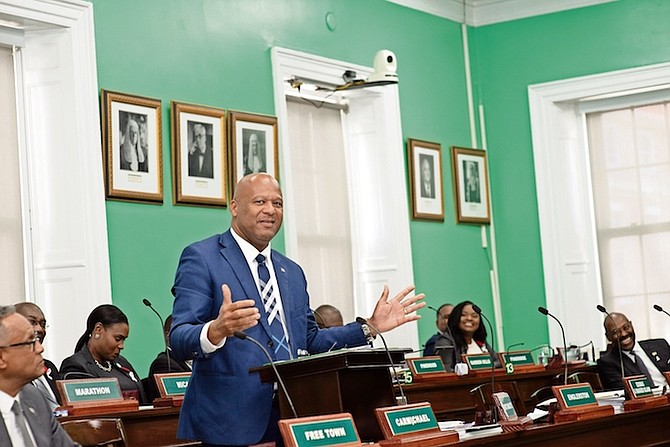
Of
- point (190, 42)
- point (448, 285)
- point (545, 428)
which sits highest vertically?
point (190, 42)

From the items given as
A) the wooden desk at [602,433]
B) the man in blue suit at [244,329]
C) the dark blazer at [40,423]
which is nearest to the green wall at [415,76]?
the wooden desk at [602,433]

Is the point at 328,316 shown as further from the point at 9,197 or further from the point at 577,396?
the point at 577,396

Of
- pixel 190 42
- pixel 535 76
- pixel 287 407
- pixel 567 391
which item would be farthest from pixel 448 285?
pixel 287 407

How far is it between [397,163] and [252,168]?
1746mm

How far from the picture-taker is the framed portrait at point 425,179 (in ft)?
32.2

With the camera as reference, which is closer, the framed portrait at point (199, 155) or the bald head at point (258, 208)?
the bald head at point (258, 208)

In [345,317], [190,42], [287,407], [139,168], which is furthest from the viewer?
[345,317]

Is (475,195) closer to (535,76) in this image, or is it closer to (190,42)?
(535,76)

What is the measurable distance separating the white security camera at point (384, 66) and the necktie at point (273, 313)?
5.34 metres

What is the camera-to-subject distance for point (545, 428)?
12.9ft

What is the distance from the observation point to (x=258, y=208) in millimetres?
3775

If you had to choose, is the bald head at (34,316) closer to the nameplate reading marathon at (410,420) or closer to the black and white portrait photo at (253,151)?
the nameplate reading marathon at (410,420)

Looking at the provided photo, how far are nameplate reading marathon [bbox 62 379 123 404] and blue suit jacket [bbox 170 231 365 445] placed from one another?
1.32m

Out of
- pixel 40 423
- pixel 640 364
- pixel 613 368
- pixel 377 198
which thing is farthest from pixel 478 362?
pixel 40 423
